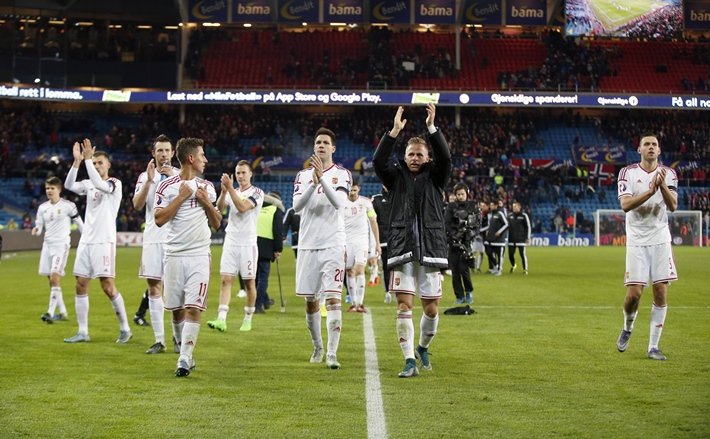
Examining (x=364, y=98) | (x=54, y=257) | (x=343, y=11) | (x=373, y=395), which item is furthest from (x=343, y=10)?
(x=373, y=395)

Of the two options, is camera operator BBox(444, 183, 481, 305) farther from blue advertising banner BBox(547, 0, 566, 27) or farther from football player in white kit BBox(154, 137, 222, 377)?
blue advertising banner BBox(547, 0, 566, 27)

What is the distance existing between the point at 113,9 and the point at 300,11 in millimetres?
11486

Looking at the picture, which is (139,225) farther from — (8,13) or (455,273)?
(455,273)

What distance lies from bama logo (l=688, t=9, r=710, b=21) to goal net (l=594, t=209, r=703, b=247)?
41.8 ft

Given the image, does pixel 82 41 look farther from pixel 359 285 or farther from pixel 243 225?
pixel 243 225

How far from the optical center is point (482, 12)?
Answer: 5962 cm

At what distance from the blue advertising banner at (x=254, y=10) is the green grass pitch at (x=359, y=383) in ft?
147

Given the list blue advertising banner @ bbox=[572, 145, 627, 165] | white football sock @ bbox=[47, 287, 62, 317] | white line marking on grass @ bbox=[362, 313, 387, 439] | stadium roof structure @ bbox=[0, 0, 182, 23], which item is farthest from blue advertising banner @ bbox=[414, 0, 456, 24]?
white line marking on grass @ bbox=[362, 313, 387, 439]

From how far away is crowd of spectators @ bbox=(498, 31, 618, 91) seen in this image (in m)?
57.2

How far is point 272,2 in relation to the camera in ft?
193

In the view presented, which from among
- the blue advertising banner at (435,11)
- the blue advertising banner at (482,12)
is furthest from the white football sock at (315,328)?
the blue advertising banner at (482,12)

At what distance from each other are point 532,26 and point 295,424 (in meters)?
57.1

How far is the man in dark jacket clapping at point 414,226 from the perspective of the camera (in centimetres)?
935

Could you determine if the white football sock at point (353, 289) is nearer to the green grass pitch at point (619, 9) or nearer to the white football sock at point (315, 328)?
the white football sock at point (315, 328)
